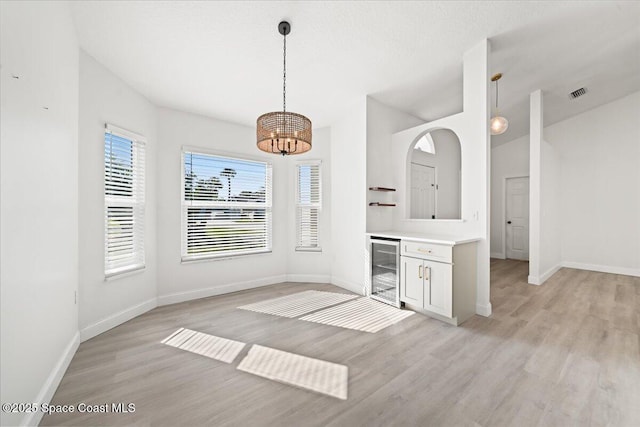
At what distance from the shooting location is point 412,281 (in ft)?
10.2

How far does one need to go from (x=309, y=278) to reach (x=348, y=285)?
0.80 meters

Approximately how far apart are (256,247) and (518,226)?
6425 millimetres

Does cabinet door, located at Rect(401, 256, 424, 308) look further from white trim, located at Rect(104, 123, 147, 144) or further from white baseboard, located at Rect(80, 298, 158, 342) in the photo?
white trim, located at Rect(104, 123, 147, 144)

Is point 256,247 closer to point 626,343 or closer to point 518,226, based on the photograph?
point 626,343

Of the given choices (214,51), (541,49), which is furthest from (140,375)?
(541,49)

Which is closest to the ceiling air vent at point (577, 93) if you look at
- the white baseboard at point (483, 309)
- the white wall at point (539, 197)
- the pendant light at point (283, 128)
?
the white wall at point (539, 197)

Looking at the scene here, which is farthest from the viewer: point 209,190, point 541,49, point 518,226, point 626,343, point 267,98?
point 518,226

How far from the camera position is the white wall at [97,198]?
98.9 inches

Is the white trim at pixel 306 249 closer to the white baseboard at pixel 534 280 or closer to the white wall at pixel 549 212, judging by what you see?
the white baseboard at pixel 534 280

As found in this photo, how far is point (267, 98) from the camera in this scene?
140 inches

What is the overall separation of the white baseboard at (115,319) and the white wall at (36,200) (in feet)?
1.30

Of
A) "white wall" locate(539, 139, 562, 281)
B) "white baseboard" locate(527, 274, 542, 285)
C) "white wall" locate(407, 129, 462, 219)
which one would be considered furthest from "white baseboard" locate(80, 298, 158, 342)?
"white wall" locate(539, 139, 562, 281)

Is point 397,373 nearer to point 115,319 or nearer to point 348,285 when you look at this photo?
point 348,285

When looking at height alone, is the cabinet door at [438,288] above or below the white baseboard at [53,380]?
above
